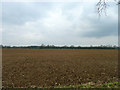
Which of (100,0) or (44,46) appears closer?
(100,0)

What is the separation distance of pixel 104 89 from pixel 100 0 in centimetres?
353

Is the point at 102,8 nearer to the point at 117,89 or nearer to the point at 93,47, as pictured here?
the point at 117,89

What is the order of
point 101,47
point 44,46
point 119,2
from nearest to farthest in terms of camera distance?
point 119,2
point 101,47
point 44,46

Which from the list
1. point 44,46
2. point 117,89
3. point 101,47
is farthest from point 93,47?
point 117,89

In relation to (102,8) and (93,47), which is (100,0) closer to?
(102,8)

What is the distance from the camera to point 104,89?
4.74 m

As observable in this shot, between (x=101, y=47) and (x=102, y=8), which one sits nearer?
(x=102, y=8)

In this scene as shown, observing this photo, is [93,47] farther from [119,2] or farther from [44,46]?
[119,2]

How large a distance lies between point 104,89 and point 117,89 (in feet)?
1.72

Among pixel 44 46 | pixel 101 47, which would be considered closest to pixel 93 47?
pixel 101 47

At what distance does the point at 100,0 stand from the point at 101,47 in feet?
445

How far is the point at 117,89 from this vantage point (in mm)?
4750

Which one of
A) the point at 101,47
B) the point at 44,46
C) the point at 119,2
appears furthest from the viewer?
the point at 44,46

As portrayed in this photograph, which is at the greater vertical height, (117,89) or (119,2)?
(119,2)
